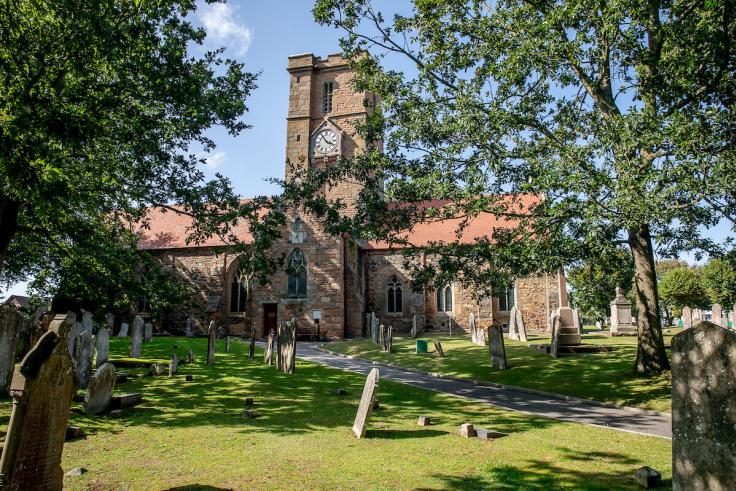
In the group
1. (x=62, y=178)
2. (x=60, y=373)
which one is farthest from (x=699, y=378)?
(x=62, y=178)

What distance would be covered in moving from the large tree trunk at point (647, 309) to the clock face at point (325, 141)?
2278cm

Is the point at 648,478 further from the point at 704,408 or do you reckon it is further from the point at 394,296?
the point at 394,296

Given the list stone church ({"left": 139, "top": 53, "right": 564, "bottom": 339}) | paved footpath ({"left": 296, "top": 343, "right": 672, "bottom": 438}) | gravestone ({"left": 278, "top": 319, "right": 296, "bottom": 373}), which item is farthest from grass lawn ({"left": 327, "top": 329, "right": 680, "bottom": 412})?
stone church ({"left": 139, "top": 53, "right": 564, "bottom": 339})

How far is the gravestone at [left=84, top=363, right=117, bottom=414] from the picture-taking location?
748 centimetres

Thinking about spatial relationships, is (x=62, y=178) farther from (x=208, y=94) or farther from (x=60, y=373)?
(x=208, y=94)

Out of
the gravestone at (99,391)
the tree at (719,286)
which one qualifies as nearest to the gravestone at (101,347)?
the gravestone at (99,391)

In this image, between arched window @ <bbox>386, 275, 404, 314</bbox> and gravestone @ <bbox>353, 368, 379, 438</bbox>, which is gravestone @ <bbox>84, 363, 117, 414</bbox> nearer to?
gravestone @ <bbox>353, 368, 379, 438</bbox>

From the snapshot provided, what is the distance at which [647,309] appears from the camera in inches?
448

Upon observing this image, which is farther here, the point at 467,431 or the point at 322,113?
the point at 322,113

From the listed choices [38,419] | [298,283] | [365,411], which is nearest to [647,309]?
[365,411]

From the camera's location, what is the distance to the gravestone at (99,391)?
7484 mm

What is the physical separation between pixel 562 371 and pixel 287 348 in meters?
8.04

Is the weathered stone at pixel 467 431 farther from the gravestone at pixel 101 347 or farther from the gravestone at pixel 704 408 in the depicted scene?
the gravestone at pixel 101 347

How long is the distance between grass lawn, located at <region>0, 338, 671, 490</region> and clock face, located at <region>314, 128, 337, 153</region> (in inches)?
945
